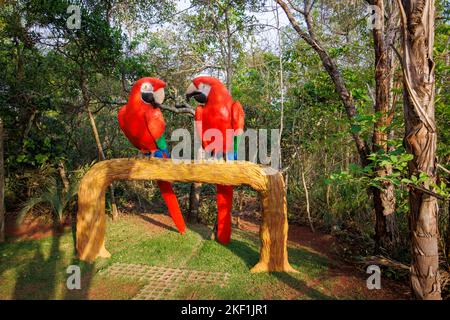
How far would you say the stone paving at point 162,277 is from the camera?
3379mm

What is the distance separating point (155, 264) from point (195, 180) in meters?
1.30

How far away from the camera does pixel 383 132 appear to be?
3.86 meters

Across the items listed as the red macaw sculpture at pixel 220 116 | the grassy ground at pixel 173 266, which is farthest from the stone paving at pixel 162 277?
the red macaw sculpture at pixel 220 116

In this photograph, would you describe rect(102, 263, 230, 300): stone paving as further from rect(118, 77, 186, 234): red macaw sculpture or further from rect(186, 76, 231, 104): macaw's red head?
rect(186, 76, 231, 104): macaw's red head

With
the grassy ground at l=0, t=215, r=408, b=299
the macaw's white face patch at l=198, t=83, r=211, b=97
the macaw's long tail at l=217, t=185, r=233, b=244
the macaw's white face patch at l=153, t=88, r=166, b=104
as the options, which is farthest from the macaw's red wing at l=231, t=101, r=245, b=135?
the grassy ground at l=0, t=215, r=408, b=299

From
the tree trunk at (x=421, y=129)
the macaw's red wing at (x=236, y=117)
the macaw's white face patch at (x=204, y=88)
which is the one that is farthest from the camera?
the macaw's white face patch at (x=204, y=88)

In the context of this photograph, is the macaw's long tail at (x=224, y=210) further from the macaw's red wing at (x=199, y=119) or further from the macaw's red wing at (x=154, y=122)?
the macaw's red wing at (x=154, y=122)

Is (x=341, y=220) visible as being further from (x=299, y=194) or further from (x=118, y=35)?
(x=118, y=35)

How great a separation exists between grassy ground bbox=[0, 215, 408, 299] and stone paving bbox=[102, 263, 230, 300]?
0.09m

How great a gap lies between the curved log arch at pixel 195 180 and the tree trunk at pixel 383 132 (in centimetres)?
138

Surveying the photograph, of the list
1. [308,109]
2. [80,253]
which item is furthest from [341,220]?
[80,253]

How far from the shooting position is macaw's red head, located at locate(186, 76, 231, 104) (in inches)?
Answer: 167

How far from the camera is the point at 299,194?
702 cm

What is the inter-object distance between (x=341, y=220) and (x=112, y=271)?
436cm
